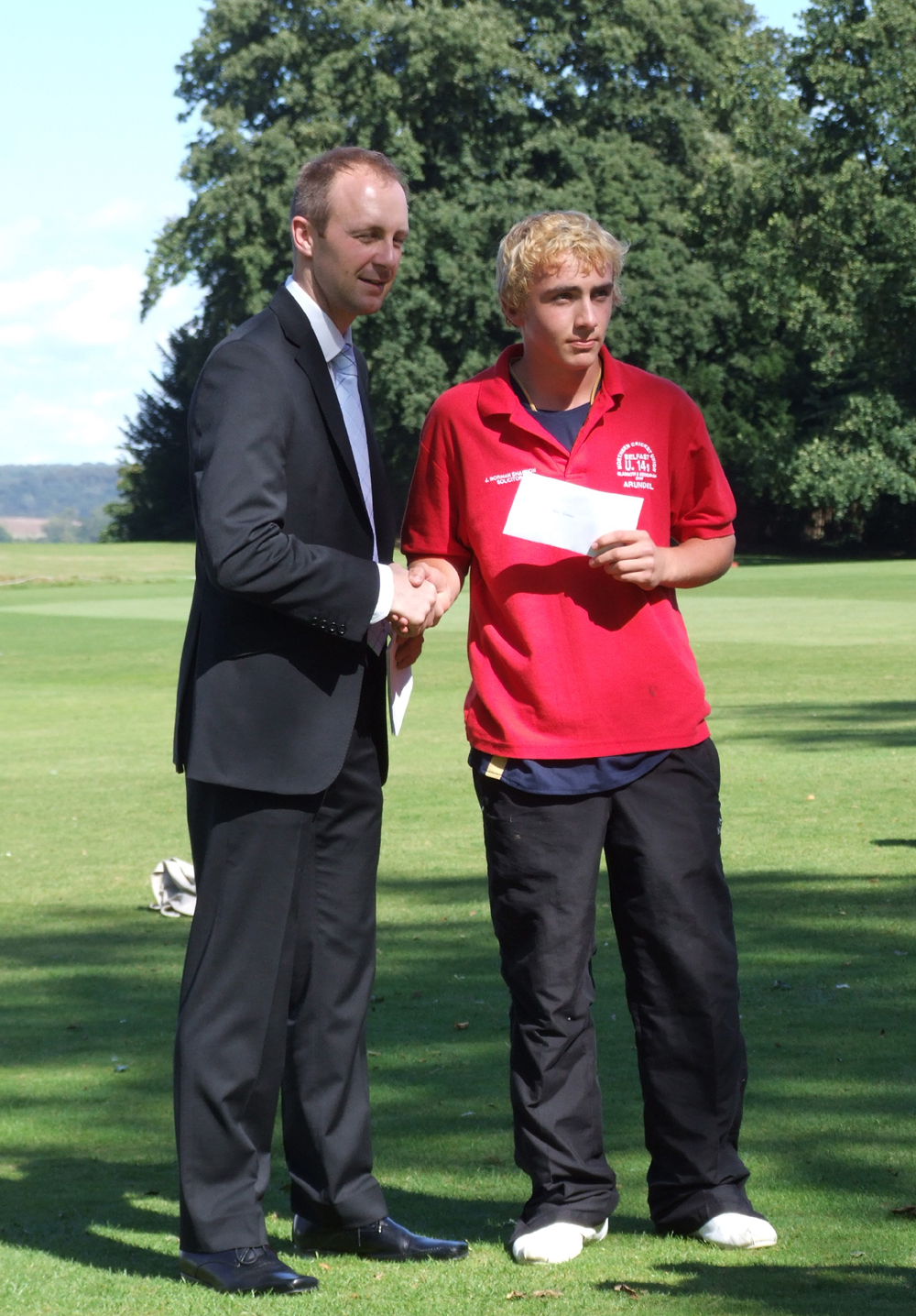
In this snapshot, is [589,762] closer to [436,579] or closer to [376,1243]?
[436,579]

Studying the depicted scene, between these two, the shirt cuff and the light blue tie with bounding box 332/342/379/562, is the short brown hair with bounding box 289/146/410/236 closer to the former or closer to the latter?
the light blue tie with bounding box 332/342/379/562

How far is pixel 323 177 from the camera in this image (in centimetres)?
352

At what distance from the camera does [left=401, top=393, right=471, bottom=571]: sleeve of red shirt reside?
12.6 ft

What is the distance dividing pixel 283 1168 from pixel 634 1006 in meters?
1.16

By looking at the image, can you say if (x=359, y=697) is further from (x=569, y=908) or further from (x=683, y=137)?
(x=683, y=137)

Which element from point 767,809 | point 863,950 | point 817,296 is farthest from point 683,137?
point 863,950

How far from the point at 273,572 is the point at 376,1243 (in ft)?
4.77

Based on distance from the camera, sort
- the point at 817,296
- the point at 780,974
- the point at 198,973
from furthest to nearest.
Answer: the point at 817,296, the point at 780,974, the point at 198,973

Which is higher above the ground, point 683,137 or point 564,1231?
point 683,137

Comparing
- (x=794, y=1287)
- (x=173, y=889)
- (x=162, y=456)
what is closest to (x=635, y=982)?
(x=794, y=1287)

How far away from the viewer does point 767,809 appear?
32.5 ft

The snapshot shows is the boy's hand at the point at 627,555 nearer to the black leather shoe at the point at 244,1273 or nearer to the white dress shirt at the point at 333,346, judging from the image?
the white dress shirt at the point at 333,346

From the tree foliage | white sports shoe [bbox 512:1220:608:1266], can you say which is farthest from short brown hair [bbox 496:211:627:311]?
the tree foliage

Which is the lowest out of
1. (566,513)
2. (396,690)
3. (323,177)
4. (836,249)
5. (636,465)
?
(396,690)
